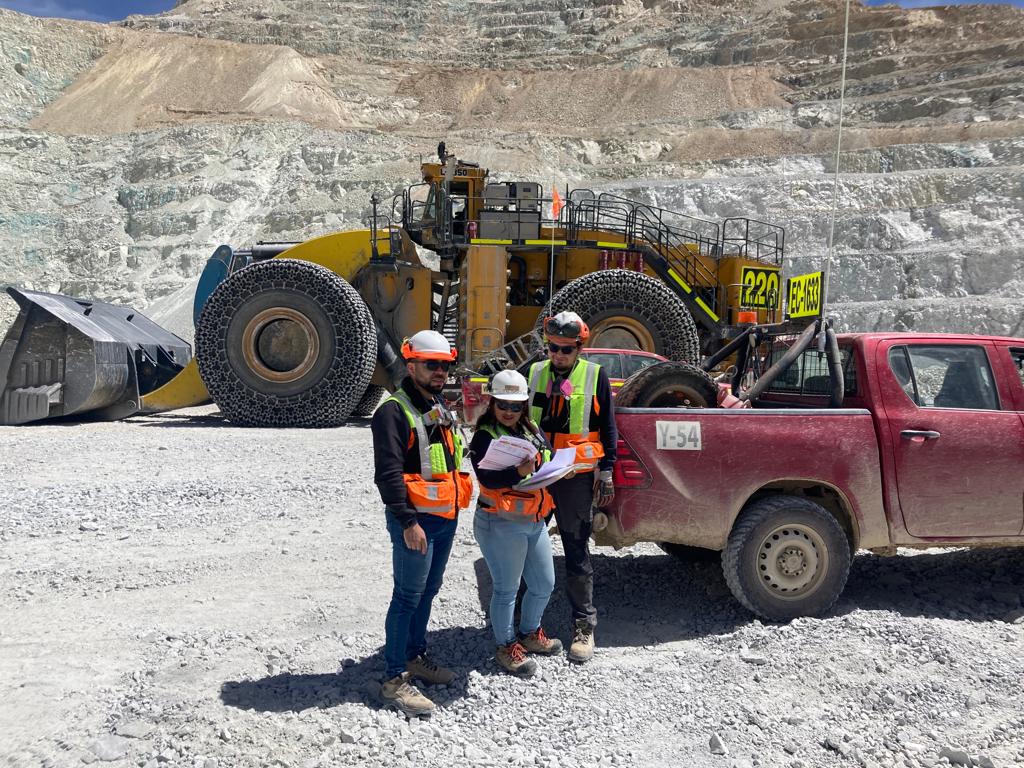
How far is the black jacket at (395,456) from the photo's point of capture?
3375 millimetres

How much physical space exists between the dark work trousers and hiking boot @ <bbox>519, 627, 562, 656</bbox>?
7.3 inches

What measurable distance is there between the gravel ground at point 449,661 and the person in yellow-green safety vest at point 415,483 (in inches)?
11.9

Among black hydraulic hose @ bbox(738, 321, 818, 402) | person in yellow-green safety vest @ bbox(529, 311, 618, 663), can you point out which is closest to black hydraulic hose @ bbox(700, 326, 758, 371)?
black hydraulic hose @ bbox(738, 321, 818, 402)

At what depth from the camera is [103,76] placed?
175 ft

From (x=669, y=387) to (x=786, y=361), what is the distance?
0.76 m

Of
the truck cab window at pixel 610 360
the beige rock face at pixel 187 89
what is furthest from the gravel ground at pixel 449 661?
the beige rock face at pixel 187 89

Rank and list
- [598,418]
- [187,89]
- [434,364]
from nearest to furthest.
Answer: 1. [434,364]
2. [598,418]
3. [187,89]

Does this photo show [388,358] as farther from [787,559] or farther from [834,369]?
[787,559]

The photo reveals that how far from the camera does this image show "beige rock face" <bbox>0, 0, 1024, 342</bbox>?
1181 inches

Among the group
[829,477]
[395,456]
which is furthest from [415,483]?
[829,477]

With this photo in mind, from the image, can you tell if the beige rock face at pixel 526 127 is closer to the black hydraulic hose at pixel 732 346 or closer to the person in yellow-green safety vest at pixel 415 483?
the black hydraulic hose at pixel 732 346

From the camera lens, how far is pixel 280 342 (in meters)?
12.0

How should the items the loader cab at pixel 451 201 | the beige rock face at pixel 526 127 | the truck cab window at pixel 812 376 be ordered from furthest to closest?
the beige rock face at pixel 526 127
the loader cab at pixel 451 201
the truck cab window at pixel 812 376

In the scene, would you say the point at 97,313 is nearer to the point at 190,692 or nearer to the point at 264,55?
the point at 190,692
